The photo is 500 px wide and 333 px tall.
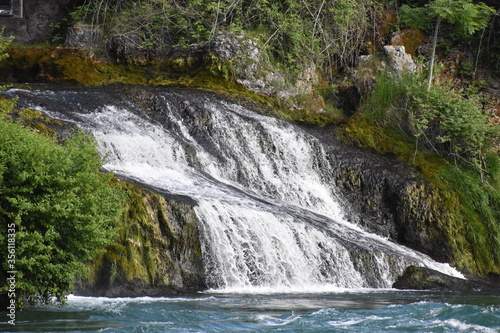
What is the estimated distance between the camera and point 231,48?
1980 cm

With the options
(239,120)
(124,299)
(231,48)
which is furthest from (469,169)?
(124,299)

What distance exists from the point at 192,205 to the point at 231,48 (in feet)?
30.2

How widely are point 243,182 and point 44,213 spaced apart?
8058 mm

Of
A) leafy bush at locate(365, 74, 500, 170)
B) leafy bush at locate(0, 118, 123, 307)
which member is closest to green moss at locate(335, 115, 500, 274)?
leafy bush at locate(365, 74, 500, 170)

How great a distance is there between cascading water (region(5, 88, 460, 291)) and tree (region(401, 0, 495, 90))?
5.46m

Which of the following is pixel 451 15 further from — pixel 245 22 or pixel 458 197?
pixel 458 197

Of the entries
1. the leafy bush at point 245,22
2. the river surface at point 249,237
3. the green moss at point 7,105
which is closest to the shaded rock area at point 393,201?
the river surface at point 249,237

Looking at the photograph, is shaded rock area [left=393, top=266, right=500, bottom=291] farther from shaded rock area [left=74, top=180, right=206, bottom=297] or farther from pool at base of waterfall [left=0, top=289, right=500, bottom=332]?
shaded rock area [left=74, top=180, right=206, bottom=297]

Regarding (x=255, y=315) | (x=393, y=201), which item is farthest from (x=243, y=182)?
(x=255, y=315)

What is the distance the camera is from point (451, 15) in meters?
20.6

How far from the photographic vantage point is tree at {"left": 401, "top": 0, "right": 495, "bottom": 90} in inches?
788

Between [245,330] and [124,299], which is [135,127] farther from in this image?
[245,330]

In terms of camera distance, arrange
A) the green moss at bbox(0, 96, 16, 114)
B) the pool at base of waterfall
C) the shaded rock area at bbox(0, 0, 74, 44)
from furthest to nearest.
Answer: the shaded rock area at bbox(0, 0, 74, 44) < the green moss at bbox(0, 96, 16, 114) < the pool at base of waterfall

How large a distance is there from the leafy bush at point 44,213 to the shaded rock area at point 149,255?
1355mm
